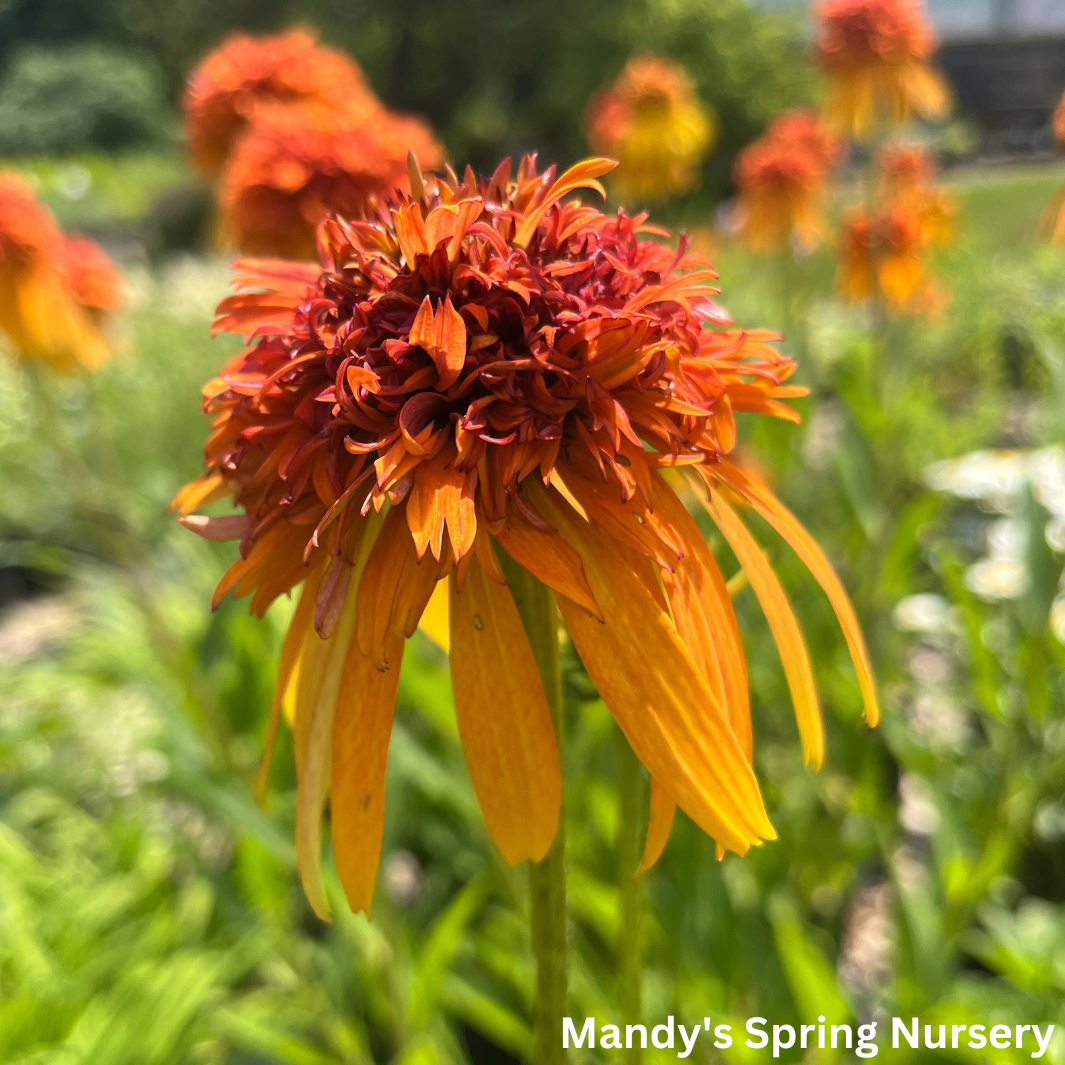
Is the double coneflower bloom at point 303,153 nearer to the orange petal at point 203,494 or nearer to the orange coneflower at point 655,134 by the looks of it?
the orange petal at point 203,494

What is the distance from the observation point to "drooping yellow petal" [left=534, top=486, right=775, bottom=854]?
0.41 meters

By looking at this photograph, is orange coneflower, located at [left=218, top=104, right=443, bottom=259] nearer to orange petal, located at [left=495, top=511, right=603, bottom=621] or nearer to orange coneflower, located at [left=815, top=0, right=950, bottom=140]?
orange petal, located at [left=495, top=511, right=603, bottom=621]

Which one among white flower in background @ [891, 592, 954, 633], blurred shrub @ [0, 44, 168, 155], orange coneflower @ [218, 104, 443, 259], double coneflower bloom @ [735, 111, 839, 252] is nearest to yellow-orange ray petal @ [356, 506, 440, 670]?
orange coneflower @ [218, 104, 443, 259]

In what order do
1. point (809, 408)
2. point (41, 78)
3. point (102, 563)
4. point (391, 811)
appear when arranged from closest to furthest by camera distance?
point (391, 811), point (809, 408), point (102, 563), point (41, 78)

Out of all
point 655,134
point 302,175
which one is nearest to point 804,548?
point 302,175

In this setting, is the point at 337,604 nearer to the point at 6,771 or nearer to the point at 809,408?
the point at 809,408

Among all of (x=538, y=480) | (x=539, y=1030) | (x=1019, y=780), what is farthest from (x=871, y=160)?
(x=539, y=1030)

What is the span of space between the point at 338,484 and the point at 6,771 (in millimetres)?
2051

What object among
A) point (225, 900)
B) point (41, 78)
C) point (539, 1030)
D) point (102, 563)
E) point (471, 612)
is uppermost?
point (41, 78)

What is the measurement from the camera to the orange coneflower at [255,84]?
151 cm

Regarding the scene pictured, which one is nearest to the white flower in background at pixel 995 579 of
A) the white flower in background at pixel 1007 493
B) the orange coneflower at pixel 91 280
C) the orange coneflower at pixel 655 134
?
the white flower in background at pixel 1007 493

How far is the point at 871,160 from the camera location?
2074 mm

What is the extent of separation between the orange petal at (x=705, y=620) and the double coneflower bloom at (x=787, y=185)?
2.59 metres

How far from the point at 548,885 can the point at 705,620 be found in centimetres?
17
